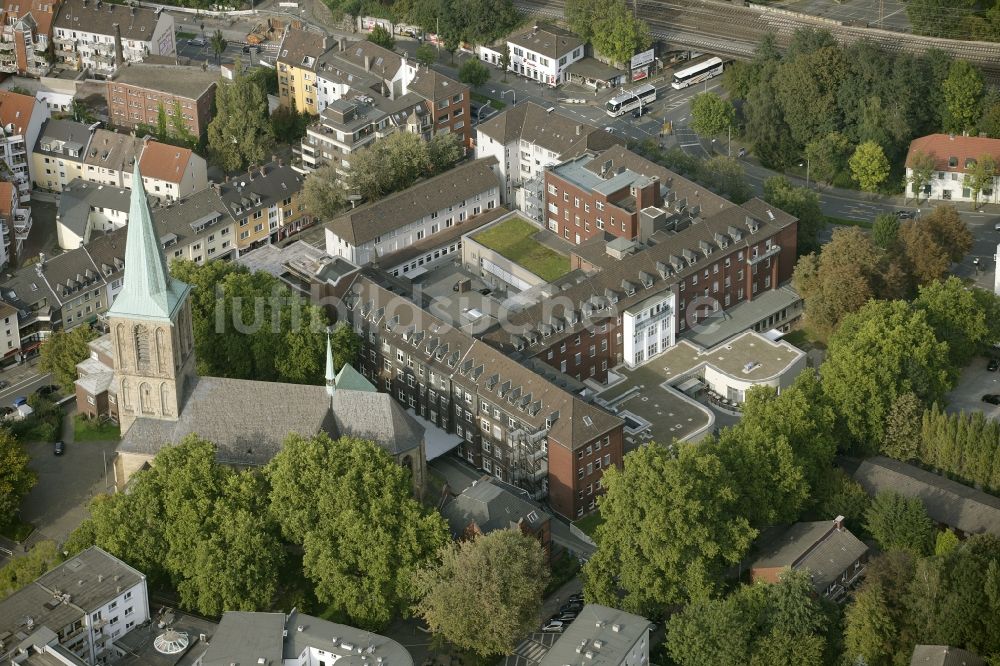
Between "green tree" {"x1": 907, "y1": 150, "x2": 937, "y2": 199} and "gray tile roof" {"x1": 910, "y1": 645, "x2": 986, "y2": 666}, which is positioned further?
"green tree" {"x1": 907, "y1": 150, "x2": 937, "y2": 199}

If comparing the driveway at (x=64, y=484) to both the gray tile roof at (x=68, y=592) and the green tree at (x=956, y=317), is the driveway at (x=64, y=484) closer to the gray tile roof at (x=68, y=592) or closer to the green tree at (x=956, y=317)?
the gray tile roof at (x=68, y=592)

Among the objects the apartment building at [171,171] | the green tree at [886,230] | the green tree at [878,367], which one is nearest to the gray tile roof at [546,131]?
the green tree at [886,230]

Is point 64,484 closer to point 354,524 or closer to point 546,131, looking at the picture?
point 354,524

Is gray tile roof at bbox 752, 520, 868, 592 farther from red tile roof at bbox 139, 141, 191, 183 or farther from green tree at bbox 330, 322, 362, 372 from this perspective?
red tile roof at bbox 139, 141, 191, 183

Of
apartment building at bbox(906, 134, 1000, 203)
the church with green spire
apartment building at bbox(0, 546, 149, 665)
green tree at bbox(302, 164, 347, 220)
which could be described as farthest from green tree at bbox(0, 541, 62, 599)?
apartment building at bbox(906, 134, 1000, 203)

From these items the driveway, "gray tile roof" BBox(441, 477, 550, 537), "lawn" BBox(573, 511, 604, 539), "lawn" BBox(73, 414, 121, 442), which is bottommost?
"lawn" BBox(573, 511, 604, 539)

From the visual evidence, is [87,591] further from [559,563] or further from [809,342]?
[809,342]

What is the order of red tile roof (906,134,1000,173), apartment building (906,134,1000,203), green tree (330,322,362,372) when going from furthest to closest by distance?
1. red tile roof (906,134,1000,173)
2. apartment building (906,134,1000,203)
3. green tree (330,322,362,372)

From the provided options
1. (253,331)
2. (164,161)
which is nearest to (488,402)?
(253,331)
